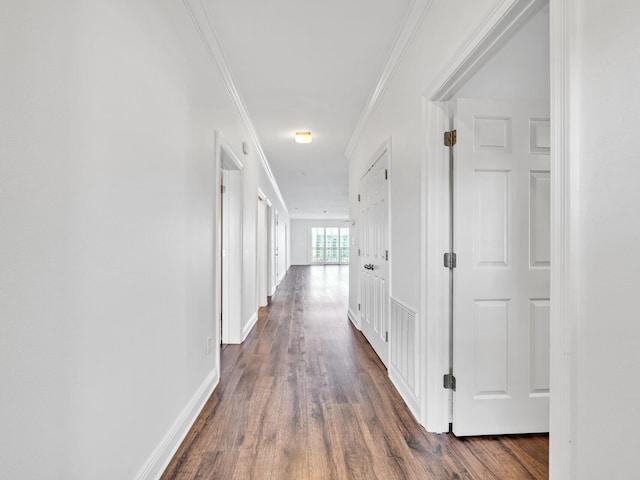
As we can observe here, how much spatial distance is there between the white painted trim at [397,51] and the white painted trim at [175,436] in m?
2.70

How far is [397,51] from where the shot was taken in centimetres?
249

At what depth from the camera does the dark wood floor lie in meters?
1.68

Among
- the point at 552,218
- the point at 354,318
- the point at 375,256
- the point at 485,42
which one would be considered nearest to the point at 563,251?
the point at 552,218

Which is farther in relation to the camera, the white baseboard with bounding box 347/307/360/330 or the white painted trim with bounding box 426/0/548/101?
the white baseboard with bounding box 347/307/360/330

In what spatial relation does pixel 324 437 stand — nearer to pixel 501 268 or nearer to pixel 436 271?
pixel 436 271

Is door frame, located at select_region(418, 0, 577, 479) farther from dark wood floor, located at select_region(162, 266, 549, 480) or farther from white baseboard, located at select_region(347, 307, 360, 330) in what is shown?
white baseboard, located at select_region(347, 307, 360, 330)

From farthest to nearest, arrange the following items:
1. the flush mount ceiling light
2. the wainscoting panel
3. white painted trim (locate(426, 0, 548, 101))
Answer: the flush mount ceiling light → the wainscoting panel → white painted trim (locate(426, 0, 548, 101))

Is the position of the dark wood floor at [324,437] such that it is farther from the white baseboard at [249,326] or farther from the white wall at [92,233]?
the white baseboard at [249,326]

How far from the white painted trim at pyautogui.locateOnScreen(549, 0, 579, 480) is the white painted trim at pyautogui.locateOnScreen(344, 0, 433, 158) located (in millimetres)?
1207

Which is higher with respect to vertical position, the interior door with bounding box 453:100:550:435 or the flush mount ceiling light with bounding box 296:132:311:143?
the flush mount ceiling light with bounding box 296:132:311:143

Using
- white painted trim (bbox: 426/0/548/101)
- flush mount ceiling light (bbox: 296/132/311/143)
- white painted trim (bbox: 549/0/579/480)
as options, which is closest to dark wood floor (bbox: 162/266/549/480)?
white painted trim (bbox: 549/0/579/480)

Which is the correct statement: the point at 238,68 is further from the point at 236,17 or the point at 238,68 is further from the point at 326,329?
the point at 326,329

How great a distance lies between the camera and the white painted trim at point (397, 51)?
6.74ft

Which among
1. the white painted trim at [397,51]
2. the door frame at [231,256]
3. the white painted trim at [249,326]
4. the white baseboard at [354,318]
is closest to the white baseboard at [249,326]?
the white painted trim at [249,326]
